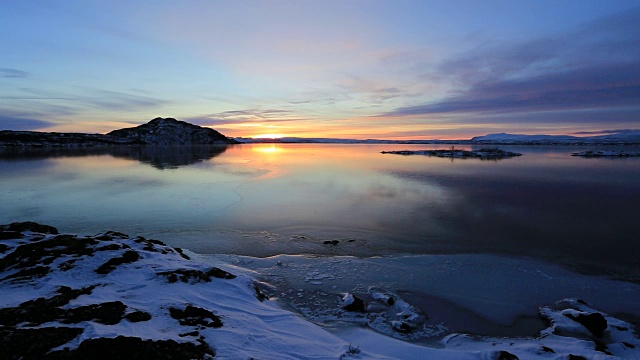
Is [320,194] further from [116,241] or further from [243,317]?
[243,317]

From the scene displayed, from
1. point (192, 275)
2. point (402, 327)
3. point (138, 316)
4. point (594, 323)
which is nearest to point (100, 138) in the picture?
point (192, 275)

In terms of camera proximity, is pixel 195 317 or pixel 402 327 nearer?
pixel 195 317

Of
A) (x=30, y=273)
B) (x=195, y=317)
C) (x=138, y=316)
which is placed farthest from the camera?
(x=30, y=273)

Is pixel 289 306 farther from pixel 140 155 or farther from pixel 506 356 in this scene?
pixel 140 155

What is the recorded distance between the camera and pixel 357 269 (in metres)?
9.60

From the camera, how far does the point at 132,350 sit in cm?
431

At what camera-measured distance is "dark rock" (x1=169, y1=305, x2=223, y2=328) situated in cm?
559

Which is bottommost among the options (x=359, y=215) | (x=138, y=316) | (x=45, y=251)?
(x=359, y=215)

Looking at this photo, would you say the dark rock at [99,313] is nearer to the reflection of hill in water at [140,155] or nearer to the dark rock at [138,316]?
the dark rock at [138,316]

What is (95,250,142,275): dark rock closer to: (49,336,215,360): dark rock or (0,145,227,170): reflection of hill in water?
(49,336,215,360): dark rock

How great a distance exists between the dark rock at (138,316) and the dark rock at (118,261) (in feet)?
7.91

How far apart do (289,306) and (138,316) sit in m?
3.24

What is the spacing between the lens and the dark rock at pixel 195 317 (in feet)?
18.3

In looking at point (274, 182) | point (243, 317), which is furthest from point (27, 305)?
point (274, 182)
